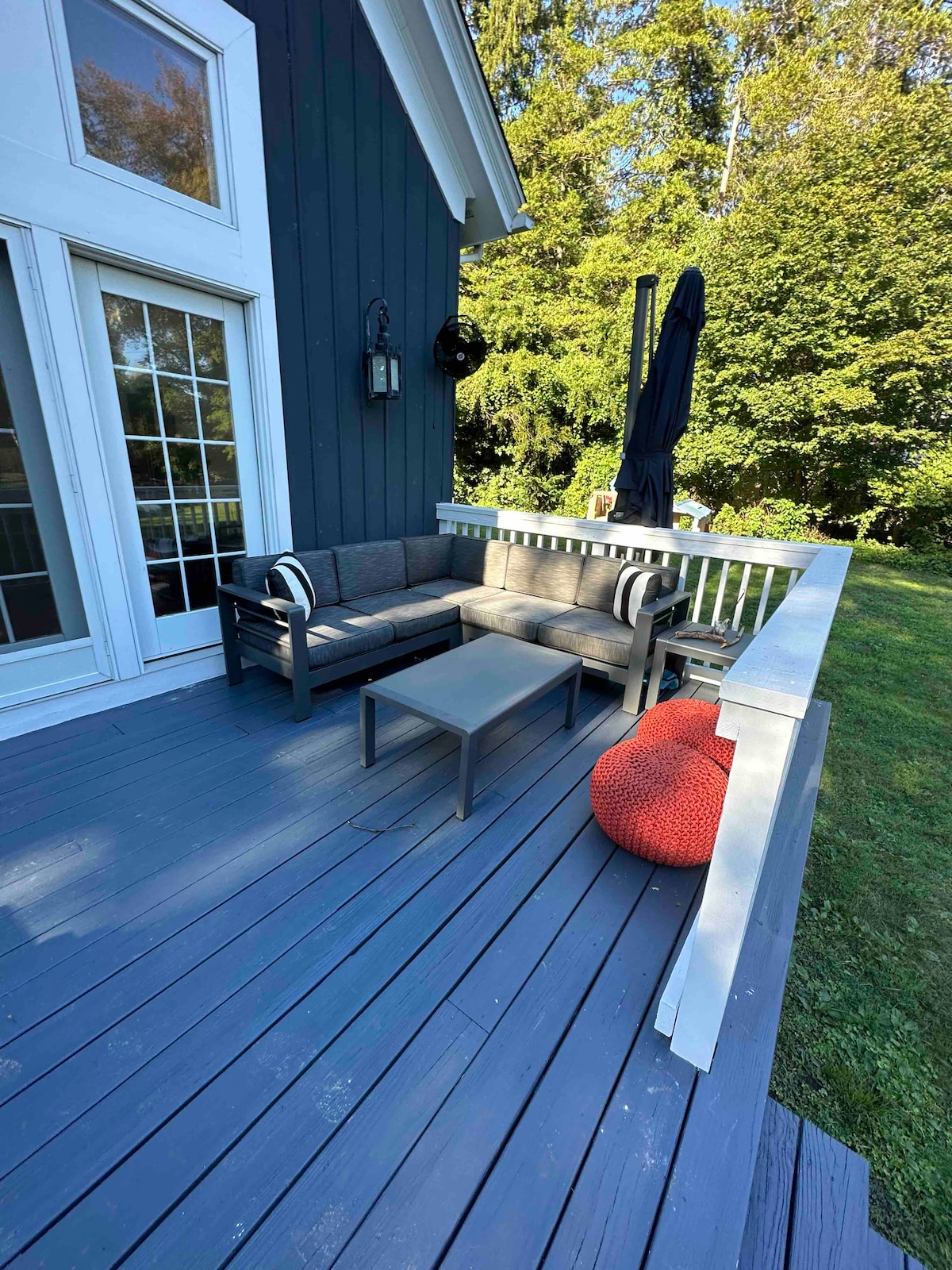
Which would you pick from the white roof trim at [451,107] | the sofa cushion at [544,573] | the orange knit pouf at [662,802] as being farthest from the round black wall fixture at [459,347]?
the orange knit pouf at [662,802]

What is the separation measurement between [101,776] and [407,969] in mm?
1639

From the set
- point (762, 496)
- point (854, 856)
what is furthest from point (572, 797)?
point (762, 496)

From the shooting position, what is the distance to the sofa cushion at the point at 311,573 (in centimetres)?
309

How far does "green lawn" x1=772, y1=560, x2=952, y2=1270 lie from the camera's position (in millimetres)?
1231

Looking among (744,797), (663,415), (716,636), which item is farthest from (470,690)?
(663,415)

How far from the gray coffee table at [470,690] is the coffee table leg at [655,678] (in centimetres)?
51

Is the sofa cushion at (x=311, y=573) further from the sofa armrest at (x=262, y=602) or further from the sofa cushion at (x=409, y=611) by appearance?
the sofa cushion at (x=409, y=611)

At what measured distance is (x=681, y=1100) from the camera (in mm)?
1214

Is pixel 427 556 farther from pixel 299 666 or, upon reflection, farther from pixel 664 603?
pixel 664 603

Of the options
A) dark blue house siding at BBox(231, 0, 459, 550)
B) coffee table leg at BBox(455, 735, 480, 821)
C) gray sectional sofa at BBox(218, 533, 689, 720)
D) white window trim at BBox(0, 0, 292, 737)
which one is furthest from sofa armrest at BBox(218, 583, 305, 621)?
coffee table leg at BBox(455, 735, 480, 821)

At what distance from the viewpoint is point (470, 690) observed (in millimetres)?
2332

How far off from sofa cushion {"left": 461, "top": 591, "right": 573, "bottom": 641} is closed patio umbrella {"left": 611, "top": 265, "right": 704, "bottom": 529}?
86cm

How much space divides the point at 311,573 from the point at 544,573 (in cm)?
160

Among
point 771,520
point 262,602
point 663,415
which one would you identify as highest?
point 663,415
